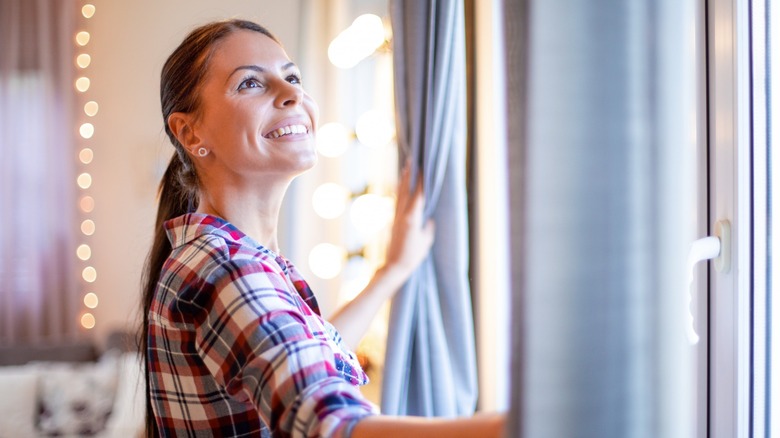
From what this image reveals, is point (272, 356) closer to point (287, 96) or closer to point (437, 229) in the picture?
point (287, 96)

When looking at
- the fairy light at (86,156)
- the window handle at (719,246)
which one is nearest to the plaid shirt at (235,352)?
the window handle at (719,246)

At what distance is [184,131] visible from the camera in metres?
1.17

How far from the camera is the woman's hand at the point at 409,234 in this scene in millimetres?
1626

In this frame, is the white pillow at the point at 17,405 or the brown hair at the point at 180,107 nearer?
the brown hair at the point at 180,107

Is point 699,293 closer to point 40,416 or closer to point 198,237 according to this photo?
point 198,237

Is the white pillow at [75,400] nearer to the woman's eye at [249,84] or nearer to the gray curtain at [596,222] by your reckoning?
the woman's eye at [249,84]

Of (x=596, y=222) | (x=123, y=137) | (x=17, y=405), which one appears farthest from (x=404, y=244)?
(x=123, y=137)

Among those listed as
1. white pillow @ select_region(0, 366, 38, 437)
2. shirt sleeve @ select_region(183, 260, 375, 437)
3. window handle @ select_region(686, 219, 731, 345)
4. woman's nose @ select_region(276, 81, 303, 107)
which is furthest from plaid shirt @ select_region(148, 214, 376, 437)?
white pillow @ select_region(0, 366, 38, 437)

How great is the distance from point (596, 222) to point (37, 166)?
3.72 meters

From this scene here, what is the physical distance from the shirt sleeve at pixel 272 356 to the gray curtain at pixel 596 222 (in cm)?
17
